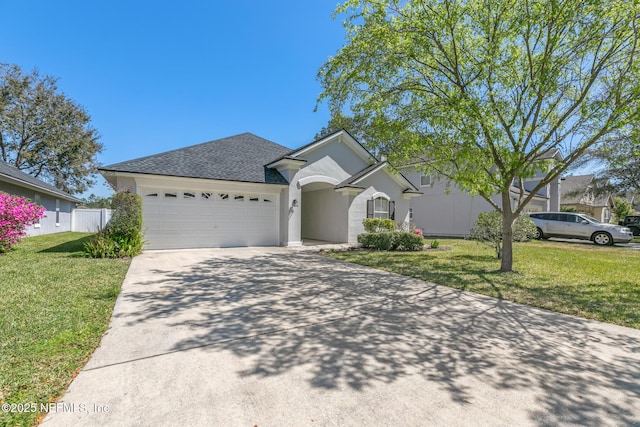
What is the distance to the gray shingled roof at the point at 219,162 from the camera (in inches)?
457

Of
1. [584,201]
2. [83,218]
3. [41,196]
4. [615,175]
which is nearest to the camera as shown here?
[41,196]

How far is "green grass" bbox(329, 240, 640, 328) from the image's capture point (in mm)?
5430

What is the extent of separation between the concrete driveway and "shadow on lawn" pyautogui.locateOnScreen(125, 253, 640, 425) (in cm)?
2

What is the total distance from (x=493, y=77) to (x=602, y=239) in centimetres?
1508

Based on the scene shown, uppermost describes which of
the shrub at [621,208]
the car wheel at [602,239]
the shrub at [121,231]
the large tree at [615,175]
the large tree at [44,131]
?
the large tree at [44,131]

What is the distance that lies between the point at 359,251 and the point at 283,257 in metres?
3.45

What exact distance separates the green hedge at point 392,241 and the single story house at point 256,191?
209 cm

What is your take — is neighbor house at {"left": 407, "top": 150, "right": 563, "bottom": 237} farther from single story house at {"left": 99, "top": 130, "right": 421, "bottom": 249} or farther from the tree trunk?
the tree trunk

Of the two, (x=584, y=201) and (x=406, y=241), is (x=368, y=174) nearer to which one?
(x=406, y=241)

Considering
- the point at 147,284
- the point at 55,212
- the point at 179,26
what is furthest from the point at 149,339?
the point at 55,212

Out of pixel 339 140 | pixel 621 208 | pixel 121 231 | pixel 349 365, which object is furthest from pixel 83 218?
pixel 621 208

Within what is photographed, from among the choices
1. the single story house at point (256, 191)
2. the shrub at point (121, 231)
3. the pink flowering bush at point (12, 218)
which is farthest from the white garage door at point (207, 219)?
the pink flowering bush at point (12, 218)

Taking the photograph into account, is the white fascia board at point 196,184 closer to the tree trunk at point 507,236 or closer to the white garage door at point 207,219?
the white garage door at point 207,219

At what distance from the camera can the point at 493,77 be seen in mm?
7586
